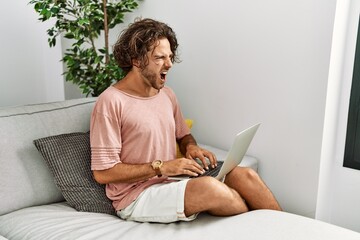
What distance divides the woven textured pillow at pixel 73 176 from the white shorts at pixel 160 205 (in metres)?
0.14

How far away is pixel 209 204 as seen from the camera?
1518mm

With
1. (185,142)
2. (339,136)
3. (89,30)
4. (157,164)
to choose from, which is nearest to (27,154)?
(157,164)

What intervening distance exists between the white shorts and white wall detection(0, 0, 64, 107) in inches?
49.1

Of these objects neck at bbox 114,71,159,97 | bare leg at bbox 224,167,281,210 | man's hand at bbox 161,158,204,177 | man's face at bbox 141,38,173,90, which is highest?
man's face at bbox 141,38,173,90

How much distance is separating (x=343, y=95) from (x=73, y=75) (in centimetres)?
141

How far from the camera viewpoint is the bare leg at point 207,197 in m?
1.51

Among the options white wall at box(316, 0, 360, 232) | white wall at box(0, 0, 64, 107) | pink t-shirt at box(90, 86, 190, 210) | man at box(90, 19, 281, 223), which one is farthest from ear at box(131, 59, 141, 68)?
white wall at box(0, 0, 64, 107)

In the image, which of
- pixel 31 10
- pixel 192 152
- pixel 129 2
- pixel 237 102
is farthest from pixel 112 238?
pixel 31 10

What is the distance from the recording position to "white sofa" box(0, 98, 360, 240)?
1436mm

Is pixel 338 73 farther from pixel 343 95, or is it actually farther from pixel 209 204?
pixel 209 204

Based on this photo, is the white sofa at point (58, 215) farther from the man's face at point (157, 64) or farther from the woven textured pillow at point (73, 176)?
the man's face at point (157, 64)

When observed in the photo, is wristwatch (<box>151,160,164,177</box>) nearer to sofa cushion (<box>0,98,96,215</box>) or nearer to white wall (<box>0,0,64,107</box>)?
sofa cushion (<box>0,98,96,215</box>)

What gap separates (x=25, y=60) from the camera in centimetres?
248

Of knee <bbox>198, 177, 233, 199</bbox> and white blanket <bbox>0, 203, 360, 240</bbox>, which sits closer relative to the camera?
white blanket <bbox>0, 203, 360, 240</bbox>
